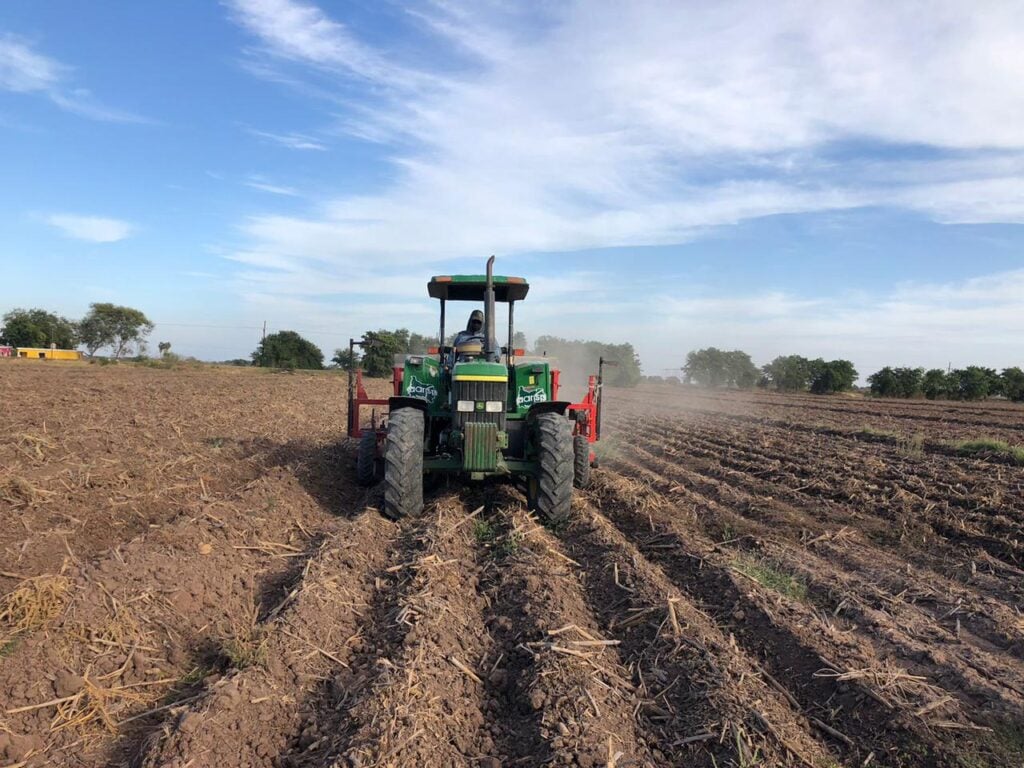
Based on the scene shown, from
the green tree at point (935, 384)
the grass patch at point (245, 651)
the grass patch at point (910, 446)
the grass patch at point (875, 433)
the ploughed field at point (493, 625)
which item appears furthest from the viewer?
the green tree at point (935, 384)

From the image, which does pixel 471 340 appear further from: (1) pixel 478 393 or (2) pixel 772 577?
(2) pixel 772 577

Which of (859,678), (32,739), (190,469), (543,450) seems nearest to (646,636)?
(859,678)

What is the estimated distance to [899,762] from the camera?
3273mm

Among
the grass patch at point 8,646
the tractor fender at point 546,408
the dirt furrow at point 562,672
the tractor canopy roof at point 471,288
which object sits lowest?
the dirt furrow at point 562,672

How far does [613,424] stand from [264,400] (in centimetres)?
1187

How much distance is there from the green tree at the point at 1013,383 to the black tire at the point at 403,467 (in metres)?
47.3

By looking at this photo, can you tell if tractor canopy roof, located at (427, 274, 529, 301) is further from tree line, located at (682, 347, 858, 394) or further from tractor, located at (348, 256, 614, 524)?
tree line, located at (682, 347, 858, 394)

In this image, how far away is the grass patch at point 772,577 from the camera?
5.49 metres

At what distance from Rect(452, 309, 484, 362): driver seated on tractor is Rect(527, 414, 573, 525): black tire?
1.61 meters

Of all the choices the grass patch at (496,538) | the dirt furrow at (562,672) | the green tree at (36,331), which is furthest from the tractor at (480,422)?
the green tree at (36,331)

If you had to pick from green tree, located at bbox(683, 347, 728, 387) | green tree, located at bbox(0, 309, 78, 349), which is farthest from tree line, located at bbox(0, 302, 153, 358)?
green tree, located at bbox(683, 347, 728, 387)

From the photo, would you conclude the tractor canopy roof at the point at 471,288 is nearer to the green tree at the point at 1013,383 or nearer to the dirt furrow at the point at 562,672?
the dirt furrow at the point at 562,672

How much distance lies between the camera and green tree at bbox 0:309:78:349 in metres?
70.3

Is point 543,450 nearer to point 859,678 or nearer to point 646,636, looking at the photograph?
point 646,636
